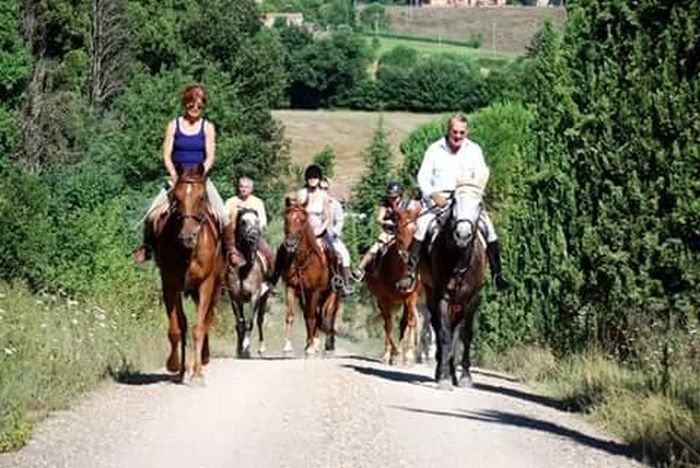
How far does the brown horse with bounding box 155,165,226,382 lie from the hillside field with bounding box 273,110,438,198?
89.8m

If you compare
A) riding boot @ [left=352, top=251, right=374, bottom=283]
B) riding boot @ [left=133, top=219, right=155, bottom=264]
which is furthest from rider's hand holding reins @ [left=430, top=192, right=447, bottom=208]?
riding boot @ [left=352, top=251, right=374, bottom=283]

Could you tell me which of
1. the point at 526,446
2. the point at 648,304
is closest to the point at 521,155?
the point at 648,304

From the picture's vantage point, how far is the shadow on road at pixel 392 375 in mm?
19781

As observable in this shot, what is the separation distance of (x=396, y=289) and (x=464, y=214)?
6768 millimetres

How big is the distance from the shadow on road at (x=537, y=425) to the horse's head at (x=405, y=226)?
765 centimetres

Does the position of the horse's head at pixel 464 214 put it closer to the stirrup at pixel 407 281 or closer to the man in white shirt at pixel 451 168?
the man in white shirt at pixel 451 168

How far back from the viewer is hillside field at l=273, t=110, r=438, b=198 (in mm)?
115688

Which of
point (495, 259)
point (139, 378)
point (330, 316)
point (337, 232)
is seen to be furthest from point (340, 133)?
point (139, 378)

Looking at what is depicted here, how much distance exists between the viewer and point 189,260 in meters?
17.5

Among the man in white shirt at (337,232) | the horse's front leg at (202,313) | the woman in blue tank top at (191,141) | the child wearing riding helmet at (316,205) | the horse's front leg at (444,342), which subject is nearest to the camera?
the woman in blue tank top at (191,141)

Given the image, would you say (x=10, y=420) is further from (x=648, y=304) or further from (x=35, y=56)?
(x=35, y=56)

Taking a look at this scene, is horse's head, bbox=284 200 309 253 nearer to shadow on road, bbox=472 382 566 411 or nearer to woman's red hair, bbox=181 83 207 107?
shadow on road, bbox=472 382 566 411

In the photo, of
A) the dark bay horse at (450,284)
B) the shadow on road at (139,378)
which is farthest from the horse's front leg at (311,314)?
the shadow on road at (139,378)

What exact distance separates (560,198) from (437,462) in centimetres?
2426
